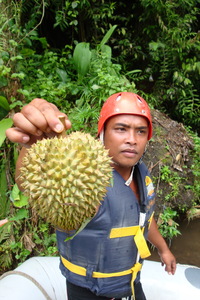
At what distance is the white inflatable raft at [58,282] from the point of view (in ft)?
6.21

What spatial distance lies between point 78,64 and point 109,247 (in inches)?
93.4

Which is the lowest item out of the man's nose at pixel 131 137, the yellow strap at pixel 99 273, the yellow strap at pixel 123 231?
the yellow strap at pixel 99 273

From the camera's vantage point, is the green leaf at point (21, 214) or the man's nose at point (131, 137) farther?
the green leaf at point (21, 214)

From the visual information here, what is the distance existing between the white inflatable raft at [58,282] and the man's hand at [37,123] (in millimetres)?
1358

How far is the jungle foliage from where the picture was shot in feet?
8.24

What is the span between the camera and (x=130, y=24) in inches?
166

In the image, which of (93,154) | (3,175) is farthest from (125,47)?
(93,154)

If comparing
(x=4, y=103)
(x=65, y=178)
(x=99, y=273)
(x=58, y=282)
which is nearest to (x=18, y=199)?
(x=58, y=282)

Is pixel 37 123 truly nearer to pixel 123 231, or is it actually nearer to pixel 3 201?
pixel 123 231

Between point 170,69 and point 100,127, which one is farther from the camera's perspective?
point 170,69

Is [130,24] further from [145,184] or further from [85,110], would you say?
[145,184]

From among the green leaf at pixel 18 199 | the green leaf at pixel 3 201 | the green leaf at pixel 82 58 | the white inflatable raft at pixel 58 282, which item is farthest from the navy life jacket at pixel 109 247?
the green leaf at pixel 82 58

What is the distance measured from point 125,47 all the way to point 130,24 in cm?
41

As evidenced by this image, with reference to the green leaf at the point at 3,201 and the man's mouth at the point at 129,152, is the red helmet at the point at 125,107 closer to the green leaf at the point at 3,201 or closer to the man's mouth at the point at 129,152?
the man's mouth at the point at 129,152
